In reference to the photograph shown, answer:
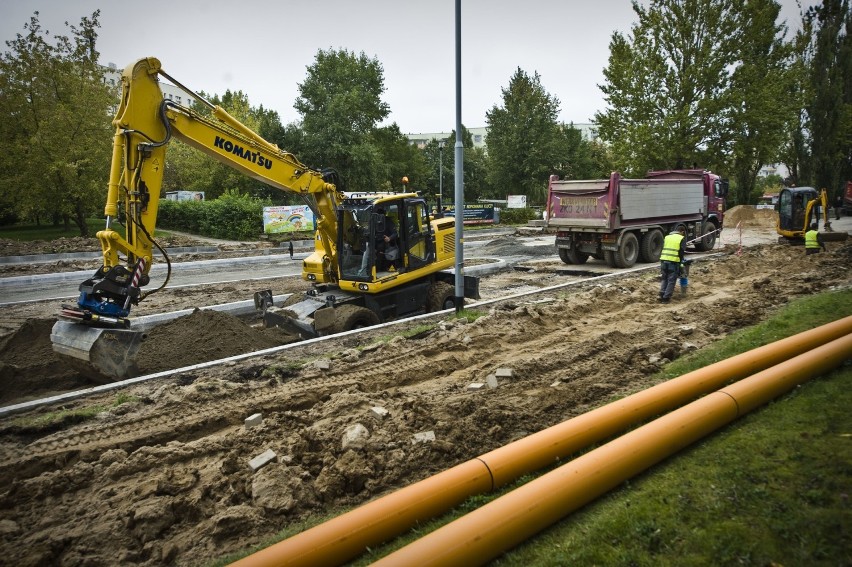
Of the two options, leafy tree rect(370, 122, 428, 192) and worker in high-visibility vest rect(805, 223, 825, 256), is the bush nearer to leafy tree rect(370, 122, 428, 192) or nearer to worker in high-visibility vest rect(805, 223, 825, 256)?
leafy tree rect(370, 122, 428, 192)

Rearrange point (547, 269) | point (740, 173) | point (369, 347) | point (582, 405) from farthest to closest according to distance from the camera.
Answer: point (740, 173) → point (547, 269) → point (369, 347) → point (582, 405)

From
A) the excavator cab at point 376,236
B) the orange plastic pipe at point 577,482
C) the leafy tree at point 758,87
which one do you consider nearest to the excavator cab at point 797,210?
the leafy tree at point 758,87

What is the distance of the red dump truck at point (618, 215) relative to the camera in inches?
667

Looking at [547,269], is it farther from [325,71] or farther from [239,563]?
[325,71]

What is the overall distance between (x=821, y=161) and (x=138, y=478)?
48734 millimetres

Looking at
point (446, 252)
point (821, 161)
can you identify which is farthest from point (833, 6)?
point (446, 252)

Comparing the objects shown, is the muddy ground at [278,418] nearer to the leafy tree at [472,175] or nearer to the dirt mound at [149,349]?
the dirt mound at [149,349]

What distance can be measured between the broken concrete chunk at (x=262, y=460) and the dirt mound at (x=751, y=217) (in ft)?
119

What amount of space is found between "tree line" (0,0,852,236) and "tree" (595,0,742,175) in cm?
7

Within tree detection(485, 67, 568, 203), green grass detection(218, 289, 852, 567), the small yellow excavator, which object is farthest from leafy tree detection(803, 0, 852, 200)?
green grass detection(218, 289, 852, 567)

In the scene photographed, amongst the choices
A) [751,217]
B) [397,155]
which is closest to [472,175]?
[397,155]

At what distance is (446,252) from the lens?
11898 millimetres

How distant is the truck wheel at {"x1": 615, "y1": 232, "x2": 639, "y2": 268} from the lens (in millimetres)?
17281

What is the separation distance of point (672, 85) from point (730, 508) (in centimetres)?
3021
